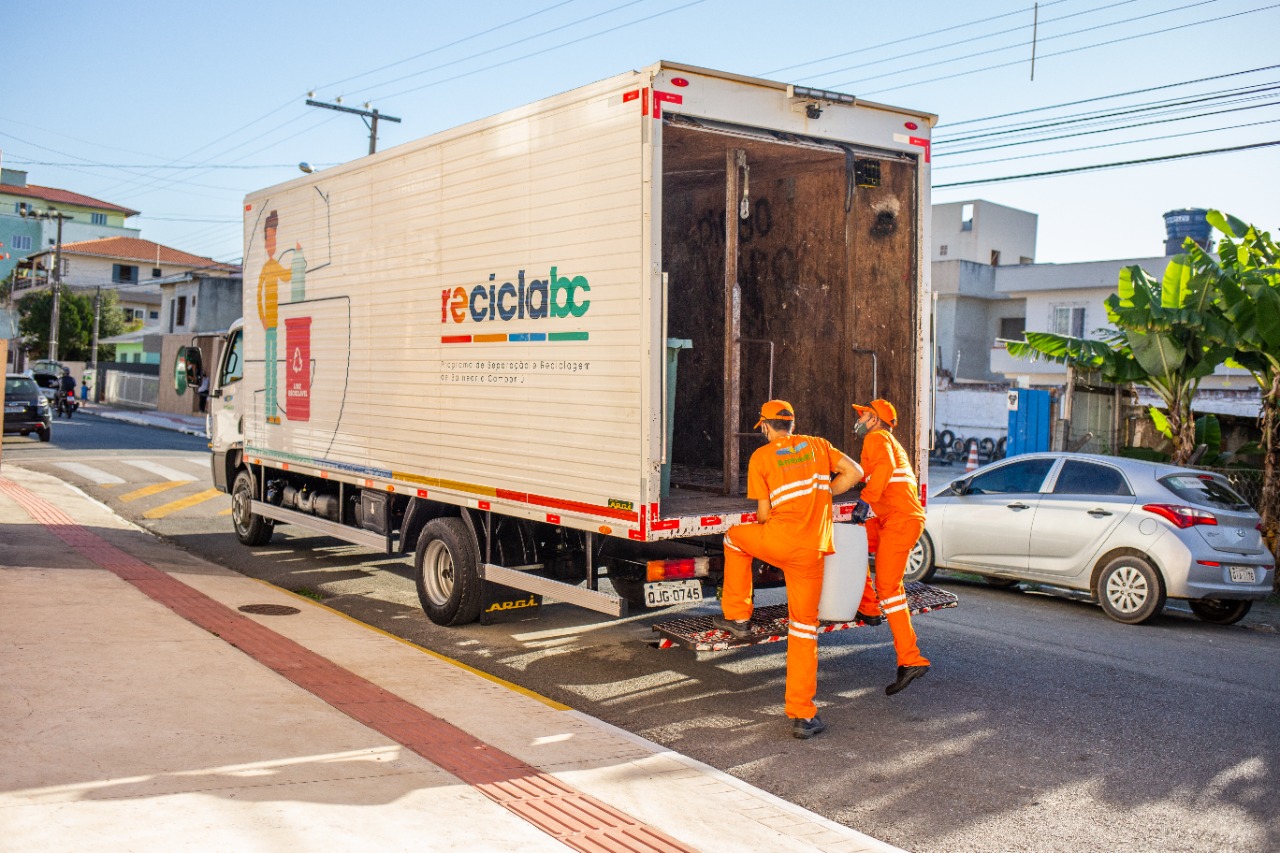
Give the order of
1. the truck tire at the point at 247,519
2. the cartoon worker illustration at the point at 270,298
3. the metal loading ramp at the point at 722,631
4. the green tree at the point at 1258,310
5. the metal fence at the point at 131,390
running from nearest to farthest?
the metal loading ramp at the point at 722,631
the cartoon worker illustration at the point at 270,298
the green tree at the point at 1258,310
the truck tire at the point at 247,519
the metal fence at the point at 131,390

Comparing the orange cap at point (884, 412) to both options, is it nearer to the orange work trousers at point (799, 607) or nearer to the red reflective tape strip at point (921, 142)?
the orange work trousers at point (799, 607)

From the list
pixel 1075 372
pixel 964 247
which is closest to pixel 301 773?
pixel 1075 372

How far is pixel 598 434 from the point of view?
23.0 feet

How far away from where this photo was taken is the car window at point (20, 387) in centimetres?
2545

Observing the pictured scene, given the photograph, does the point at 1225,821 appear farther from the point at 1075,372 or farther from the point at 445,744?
the point at 1075,372

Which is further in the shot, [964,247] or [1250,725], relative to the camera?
[964,247]

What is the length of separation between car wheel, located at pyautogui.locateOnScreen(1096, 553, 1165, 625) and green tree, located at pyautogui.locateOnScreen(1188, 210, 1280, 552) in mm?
3594

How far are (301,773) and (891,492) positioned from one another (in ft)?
13.5

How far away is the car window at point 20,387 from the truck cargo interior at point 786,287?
21.1 metres

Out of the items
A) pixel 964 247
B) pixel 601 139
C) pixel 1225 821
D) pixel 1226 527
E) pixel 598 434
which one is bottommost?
pixel 1225 821

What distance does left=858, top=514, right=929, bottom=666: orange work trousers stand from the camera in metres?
7.16

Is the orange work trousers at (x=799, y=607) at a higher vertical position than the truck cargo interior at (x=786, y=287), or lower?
lower

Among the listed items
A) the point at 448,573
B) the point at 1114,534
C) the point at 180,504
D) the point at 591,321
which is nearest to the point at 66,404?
the point at 180,504

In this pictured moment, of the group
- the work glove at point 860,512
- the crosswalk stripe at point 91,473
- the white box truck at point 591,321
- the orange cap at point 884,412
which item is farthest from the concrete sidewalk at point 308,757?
the crosswalk stripe at point 91,473
